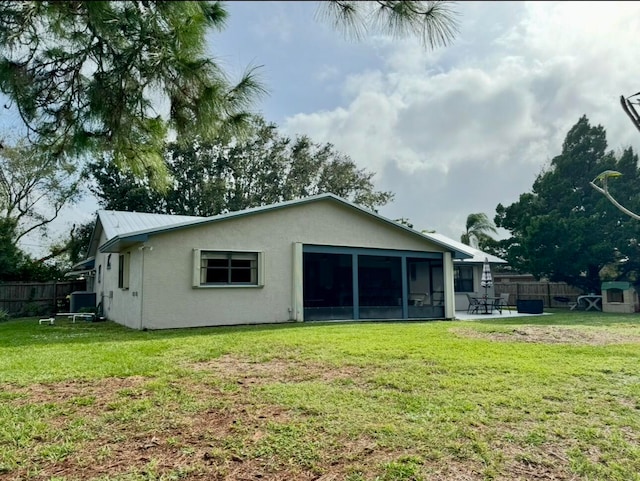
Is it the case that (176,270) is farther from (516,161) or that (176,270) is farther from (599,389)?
(516,161)

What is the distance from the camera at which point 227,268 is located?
41.8ft

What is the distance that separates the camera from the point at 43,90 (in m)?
4.06

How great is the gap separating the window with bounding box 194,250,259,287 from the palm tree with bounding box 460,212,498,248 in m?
22.9

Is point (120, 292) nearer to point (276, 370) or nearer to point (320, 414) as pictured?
point (276, 370)

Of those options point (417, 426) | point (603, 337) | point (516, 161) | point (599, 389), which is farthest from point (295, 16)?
point (516, 161)

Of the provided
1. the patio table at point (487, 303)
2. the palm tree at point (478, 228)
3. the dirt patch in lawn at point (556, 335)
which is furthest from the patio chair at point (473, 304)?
the palm tree at point (478, 228)

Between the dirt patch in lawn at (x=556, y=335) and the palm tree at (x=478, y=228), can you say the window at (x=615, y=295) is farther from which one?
the palm tree at (x=478, y=228)

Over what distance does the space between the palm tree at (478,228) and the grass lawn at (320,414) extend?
25.2 meters

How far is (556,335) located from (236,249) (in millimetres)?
8341

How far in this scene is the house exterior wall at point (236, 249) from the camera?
11719mm

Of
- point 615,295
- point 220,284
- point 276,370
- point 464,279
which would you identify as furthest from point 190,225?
point 615,295

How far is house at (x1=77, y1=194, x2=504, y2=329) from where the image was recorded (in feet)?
38.7

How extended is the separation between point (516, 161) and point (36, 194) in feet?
86.6

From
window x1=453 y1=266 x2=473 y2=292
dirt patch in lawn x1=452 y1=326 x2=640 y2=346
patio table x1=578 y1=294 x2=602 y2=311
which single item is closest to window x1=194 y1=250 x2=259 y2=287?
dirt patch in lawn x1=452 y1=326 x2=640 y2=346
